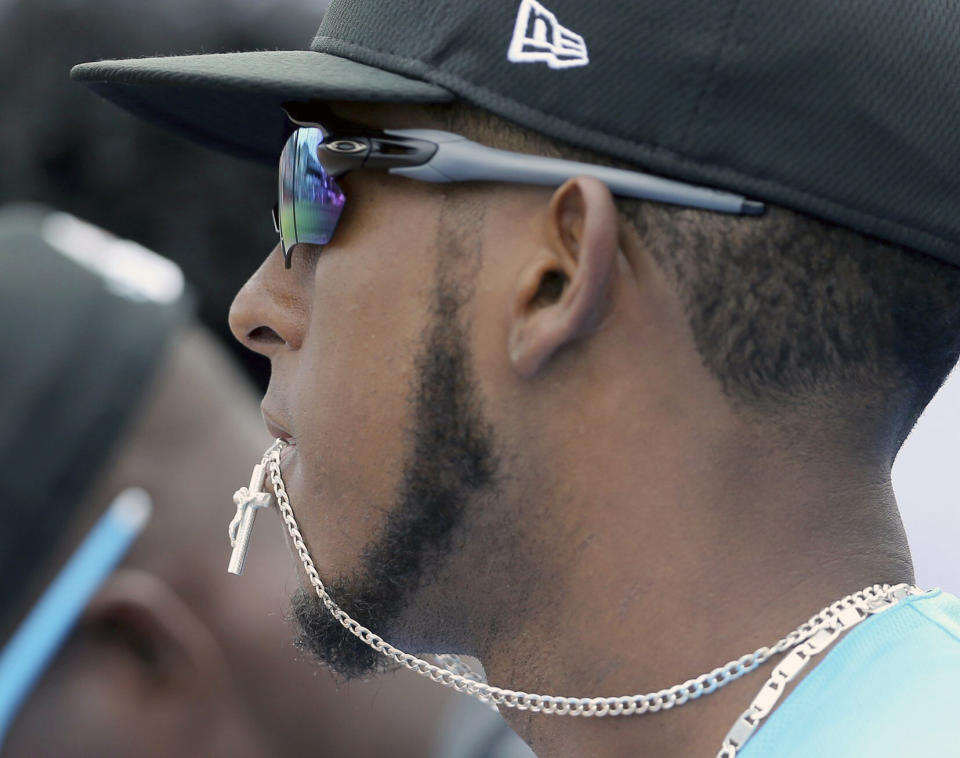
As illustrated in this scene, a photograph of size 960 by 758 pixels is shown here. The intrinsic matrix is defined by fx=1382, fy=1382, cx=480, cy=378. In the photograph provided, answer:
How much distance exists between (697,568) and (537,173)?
0.67m

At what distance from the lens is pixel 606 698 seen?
223 centimetres

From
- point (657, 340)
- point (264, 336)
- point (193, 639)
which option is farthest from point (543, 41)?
point (193, 639)

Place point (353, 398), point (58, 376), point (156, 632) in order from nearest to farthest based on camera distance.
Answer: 1. point (58, 376)
2. point (353, 398)
3. point (156, 632)

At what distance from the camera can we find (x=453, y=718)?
3.64 meters

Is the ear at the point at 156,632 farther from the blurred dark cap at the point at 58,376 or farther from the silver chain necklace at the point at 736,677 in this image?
the blurred dark cap at the point at 58,376

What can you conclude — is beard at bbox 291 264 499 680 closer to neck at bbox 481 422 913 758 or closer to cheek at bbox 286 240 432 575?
cheek at bbox 286 240 432 575

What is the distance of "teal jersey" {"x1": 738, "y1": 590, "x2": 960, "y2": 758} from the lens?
193 cm

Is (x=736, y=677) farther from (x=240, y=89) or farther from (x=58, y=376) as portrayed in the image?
(x=240, y=89)

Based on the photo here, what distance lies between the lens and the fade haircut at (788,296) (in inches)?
84.5

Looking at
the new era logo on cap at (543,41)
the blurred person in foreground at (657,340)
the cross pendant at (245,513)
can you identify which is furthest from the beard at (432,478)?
the new era logo on cap at (543,41)

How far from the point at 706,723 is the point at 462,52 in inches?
44.1

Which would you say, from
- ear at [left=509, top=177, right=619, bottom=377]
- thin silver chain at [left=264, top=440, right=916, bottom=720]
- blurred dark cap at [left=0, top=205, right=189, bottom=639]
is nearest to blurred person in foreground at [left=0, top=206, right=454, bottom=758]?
blurred dark cap at [left=0, top=205, right=189, bottom=639]

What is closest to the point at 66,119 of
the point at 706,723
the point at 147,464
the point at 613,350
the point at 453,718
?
the point at 147,464

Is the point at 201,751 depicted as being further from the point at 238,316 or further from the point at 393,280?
the point at 393,280
